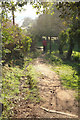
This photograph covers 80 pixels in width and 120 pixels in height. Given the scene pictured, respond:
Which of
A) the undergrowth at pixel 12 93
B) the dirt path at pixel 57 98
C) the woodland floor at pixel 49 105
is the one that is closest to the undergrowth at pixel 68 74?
the dirt path at pixel 57 98

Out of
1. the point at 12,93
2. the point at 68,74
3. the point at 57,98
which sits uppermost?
the point at 12,93

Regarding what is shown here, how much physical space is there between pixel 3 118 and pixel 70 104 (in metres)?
2.23

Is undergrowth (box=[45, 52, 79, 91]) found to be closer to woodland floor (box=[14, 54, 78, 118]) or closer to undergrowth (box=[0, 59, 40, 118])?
woodland floor (box=[14, 54, 78, 118])

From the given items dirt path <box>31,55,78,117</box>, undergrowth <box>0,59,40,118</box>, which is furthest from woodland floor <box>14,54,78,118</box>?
undergrowth <box>0,59,40,118</box>

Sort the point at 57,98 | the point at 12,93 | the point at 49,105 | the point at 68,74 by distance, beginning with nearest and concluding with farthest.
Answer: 1. the point at 49,105
2. the point at 12,93
3. the point at 57,98
4. the point at 68,74

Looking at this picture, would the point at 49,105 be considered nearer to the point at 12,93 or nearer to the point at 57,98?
the point at 57,98

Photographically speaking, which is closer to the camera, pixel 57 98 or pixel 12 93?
pixel 12 93

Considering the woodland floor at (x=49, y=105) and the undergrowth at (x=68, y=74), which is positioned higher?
the woodland floor at (x=49, y=105)

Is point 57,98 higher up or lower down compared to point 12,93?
lower down

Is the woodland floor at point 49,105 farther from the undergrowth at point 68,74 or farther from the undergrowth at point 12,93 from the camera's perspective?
the undergrowth at point 68,74

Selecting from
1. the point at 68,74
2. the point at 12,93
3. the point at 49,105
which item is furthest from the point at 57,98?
the point at 68,74

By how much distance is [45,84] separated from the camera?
614 cm

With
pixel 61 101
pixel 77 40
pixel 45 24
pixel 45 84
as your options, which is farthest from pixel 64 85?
pixel 45 24

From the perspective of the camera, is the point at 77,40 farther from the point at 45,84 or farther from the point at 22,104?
the point at 22,104
